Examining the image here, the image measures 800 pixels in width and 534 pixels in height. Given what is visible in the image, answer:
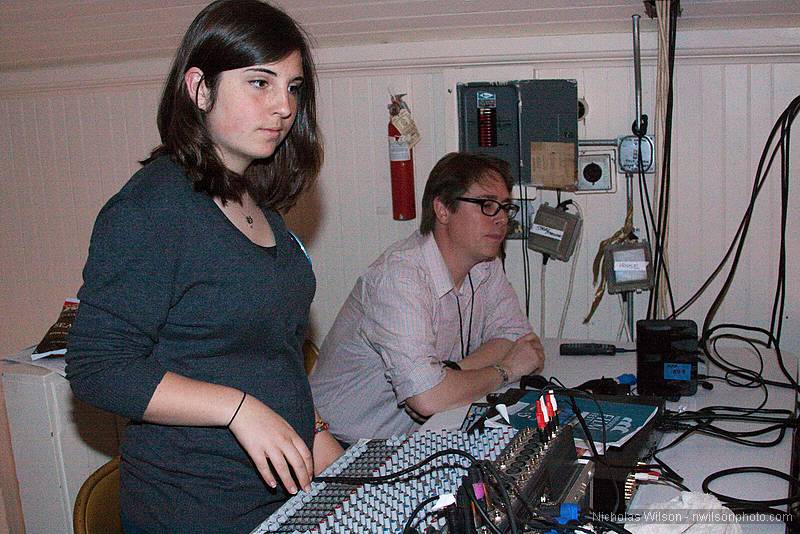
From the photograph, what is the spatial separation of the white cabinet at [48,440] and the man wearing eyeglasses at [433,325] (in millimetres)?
624

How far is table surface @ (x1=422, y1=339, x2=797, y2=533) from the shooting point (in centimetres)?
144

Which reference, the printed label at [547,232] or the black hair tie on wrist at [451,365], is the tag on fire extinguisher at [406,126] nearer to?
the printed label at [547,232]

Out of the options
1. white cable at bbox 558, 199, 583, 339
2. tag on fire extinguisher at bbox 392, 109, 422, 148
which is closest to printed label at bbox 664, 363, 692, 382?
white cable at bbox 558, 199, 583, 339

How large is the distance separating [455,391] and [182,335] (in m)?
0.92

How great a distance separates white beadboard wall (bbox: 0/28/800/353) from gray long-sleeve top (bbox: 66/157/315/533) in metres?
1.57

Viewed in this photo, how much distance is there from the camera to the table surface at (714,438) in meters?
1.44

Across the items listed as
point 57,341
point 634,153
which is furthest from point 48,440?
point 634,153

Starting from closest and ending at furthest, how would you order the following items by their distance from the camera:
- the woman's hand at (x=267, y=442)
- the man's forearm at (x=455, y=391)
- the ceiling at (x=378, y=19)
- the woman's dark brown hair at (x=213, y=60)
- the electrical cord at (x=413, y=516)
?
the electrical cord at (x=413, y=516) < the woman's hand at (x=267, y=442) < the woman's dark brown hair at (x=213, y=60) < the man's forearm at (x=455, y=391) < the ceiling at (x=378, y=19)

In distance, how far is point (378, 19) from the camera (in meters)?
2.65

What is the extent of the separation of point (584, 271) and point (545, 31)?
0.83 m

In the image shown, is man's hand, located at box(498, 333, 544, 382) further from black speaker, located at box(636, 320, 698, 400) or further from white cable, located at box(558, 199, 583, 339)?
white cable, located at box(558, 199, 583, 339)

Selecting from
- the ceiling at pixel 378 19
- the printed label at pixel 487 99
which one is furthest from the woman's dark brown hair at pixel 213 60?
the printed label at pixel 487 99

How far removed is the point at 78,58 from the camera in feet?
10.1

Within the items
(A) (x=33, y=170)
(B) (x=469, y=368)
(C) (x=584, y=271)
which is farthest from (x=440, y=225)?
(A) (x=33, y=170)
